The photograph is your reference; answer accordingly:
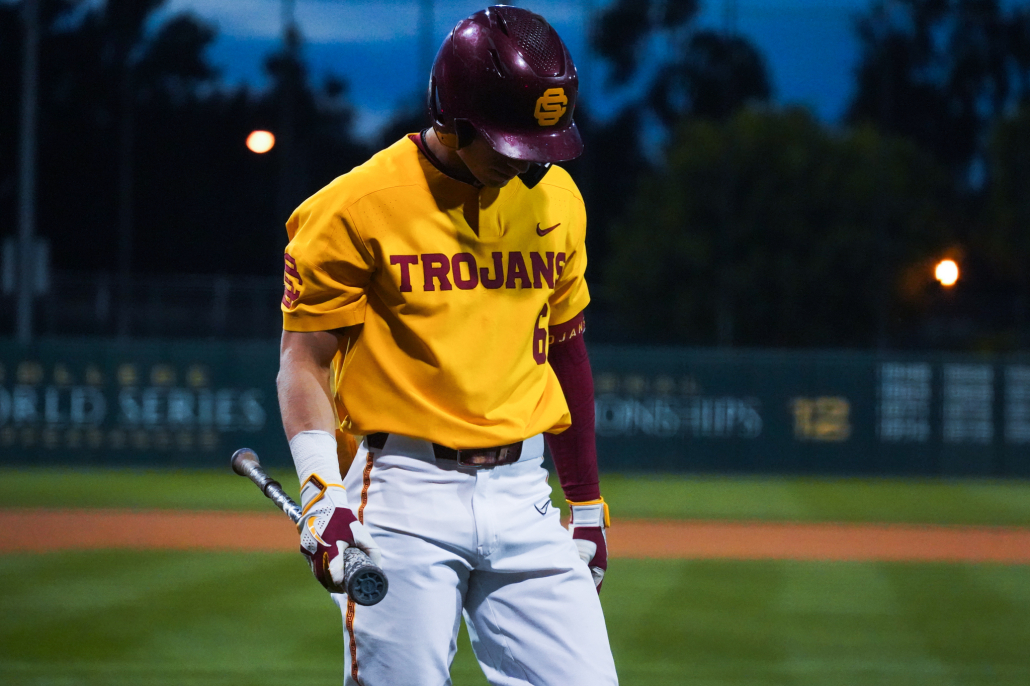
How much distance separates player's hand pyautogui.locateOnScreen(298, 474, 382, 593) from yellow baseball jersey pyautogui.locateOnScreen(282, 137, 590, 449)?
0.62 ft

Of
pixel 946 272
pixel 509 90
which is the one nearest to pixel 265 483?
pixel 509 90

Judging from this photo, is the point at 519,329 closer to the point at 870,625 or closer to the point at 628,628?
the point at 628,628

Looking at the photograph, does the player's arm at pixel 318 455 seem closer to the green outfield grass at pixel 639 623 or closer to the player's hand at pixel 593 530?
the player's hand at pixel 593 530

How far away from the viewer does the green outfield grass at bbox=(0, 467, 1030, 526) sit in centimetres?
1229

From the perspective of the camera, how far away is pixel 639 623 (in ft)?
22.1

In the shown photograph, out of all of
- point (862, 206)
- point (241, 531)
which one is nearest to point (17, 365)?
point (241, 531)

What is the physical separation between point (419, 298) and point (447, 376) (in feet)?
0.56

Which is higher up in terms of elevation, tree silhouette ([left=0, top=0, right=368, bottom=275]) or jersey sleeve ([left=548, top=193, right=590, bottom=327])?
tree silhouette ([left=0, top=0, right=368, bottom=275])

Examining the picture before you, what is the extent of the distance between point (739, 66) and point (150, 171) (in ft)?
44.2

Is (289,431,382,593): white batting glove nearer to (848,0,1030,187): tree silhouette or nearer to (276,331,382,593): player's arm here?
(276,331,382,593): player's arm

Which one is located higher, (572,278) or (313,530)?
(572,278)

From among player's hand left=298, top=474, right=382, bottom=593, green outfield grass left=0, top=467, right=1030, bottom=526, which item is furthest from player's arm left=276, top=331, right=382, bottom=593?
green outfield grass left=0, top=467, right=1030, bottom=526

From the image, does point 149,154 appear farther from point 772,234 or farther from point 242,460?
point 242,460

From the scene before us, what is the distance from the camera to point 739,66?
27062mm
